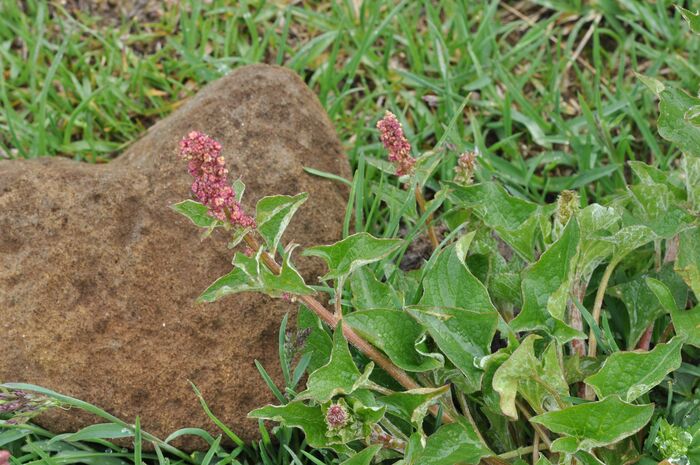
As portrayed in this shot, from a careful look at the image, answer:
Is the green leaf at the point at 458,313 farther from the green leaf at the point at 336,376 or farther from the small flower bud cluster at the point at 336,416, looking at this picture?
the small flower bud cluster at the point at 336,416

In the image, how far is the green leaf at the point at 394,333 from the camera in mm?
2322

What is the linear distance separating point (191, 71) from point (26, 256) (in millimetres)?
1378

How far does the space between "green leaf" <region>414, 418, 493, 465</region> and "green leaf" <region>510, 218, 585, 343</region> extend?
1.02ft

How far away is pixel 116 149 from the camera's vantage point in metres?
3.59

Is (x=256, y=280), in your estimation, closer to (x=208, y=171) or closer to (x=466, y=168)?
(x=208, y=171)

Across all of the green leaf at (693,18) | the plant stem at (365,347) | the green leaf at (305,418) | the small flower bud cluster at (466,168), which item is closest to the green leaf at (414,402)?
the plant stem at (365,347)

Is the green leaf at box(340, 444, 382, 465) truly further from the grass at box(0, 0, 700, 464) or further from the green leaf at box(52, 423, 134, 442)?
the grass at box(0, 0, 700, 464)

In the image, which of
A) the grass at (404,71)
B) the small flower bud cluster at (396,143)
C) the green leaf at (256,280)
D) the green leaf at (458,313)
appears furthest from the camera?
the grass at (404,71)

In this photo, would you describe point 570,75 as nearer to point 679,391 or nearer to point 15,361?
point 679,391

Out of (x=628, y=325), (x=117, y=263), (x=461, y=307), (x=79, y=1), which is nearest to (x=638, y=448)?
(x=628, y=325)

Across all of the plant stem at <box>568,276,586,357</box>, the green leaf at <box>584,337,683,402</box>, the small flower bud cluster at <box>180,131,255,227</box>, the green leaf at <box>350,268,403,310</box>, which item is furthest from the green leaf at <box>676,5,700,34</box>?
the small flower bud cluster at <box>180,131,255,227</box>

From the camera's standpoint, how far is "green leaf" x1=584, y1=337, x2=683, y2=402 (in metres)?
2.19

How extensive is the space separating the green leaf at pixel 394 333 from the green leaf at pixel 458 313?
63 millimetres

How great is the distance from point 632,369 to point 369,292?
0.76 m
